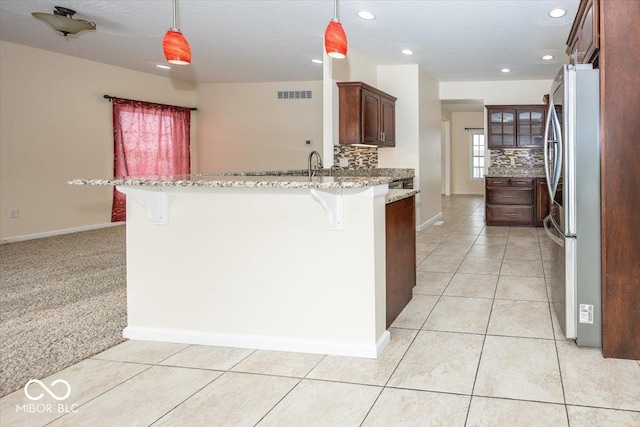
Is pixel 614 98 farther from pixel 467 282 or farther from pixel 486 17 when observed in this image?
pixel 486 17

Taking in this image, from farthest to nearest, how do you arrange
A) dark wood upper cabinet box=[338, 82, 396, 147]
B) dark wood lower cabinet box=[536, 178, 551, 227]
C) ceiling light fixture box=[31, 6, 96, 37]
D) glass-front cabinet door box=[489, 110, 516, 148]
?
glass-front cabinet door box=[489, 110, 516, 148] < dark wood lower cabinet box=[536, 178, 551, 227] < dark wood upper cabinet box=[338, 82, 396, 147] < ceiling light fixture box=[31, 6, 96, 37]

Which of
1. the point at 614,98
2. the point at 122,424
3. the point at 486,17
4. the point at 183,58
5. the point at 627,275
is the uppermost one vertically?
the point at 486,17

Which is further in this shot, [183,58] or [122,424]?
[183,58]

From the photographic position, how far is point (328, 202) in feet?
7.89

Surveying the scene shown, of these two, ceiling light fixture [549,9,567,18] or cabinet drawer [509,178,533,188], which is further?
cabinet drawer [509,178,533,188]

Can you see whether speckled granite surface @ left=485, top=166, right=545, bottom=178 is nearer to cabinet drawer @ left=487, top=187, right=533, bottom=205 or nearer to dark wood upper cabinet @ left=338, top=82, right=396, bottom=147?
cabinet drawer @ left=487, top=187, right=533, bottom=205

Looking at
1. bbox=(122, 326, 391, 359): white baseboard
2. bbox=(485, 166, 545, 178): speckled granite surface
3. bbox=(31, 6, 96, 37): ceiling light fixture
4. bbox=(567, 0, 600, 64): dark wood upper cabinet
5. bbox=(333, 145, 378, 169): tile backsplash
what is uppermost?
bbox=(31, 6, 96, 37): ceiling light fixture

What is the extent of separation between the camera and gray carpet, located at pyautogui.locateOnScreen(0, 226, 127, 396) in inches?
97.8

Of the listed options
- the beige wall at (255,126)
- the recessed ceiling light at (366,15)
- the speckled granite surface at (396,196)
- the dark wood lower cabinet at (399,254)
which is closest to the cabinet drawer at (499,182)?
the beige wall at (255,126)

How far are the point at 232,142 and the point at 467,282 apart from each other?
617 cm

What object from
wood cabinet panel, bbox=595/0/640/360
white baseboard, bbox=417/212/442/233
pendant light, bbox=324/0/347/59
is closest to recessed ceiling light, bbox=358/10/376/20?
pendant light, bbox=324/0/347/59

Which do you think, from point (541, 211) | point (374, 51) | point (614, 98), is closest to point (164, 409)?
point (614, 98)
